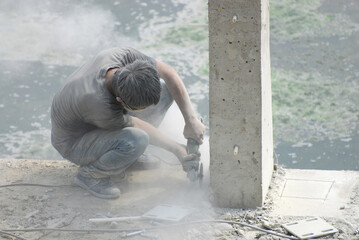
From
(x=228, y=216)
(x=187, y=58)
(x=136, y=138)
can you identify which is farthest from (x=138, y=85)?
(x=187, y=58)

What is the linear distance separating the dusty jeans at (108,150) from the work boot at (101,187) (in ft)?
Result: 0.11

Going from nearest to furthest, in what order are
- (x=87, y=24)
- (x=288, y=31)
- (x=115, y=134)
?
(x=115, y=134) → (x=288, y=31) → (x=87, y=24)

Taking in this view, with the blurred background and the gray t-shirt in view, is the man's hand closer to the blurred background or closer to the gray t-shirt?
the gray t-shirt

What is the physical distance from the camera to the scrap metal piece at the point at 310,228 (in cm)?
276

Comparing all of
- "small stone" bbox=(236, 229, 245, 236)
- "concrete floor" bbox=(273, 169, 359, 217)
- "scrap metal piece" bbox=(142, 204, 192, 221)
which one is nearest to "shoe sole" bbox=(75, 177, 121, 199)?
"scrap metal piece" bbox=(142, 204, 192, 221)

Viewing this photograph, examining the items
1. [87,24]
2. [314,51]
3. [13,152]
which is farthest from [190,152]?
[87,24]

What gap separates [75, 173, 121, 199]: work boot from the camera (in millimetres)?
3320

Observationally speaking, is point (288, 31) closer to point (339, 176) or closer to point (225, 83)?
point (339, 176)

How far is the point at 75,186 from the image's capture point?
3.53 m

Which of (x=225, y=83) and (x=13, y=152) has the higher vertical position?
(x=225, y=83)

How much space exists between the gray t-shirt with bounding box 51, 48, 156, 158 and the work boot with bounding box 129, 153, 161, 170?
1.42ft

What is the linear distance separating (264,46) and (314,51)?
13.8 feet

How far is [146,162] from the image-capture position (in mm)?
3668

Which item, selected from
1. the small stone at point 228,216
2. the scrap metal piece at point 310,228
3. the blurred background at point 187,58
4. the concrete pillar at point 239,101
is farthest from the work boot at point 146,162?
the blurred background at point 187,58
